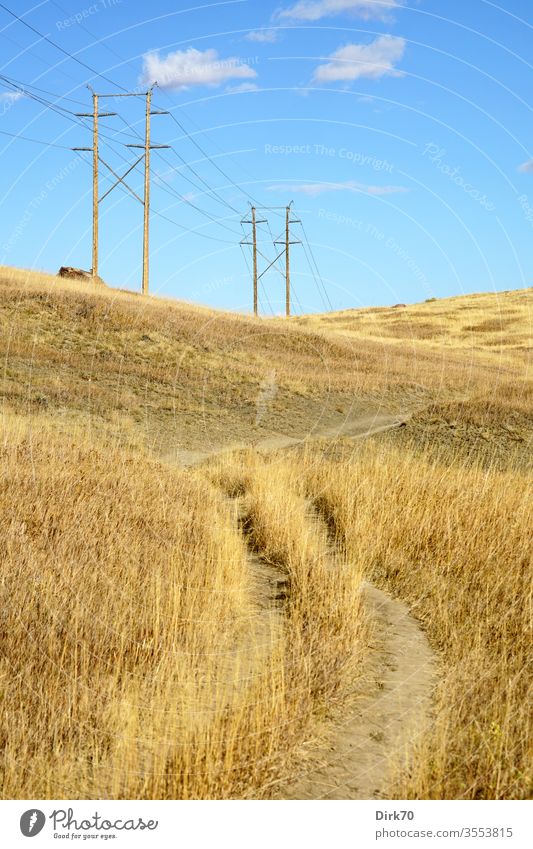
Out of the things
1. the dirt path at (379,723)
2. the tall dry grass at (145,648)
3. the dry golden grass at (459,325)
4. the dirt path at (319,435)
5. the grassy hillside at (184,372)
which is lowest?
the dirt path at (379,723)

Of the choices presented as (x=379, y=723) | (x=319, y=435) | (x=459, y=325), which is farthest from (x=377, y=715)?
(x=459, y=325)

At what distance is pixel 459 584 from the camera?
779 centimetres

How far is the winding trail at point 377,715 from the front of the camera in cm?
459

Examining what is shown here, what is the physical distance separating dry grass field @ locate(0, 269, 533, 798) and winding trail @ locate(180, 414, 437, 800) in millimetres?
99

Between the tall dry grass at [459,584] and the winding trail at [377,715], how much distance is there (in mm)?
159

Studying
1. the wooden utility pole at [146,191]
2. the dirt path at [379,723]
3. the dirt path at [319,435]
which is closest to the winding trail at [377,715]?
the dirt path at [379,723]

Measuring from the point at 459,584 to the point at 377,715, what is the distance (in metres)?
2.61

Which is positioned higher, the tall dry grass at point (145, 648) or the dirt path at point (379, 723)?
the tall dry grass at point (145, 648)

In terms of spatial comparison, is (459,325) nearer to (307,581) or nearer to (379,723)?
(307,581)

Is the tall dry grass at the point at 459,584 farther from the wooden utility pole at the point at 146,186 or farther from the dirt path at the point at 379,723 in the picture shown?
the wooden utility pole at the point at 146,186

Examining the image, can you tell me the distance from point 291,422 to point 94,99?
29103mm

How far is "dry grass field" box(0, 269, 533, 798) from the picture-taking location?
455 cm

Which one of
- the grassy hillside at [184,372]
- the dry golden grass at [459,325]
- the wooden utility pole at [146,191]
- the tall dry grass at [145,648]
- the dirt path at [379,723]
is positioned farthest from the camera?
the dry golden grass at [459,325]

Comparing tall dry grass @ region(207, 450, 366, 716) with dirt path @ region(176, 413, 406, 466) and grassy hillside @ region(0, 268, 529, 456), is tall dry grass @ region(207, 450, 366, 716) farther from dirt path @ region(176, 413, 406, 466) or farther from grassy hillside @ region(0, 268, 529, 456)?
grassy hillside @ region(0, 268, 529, 456)
